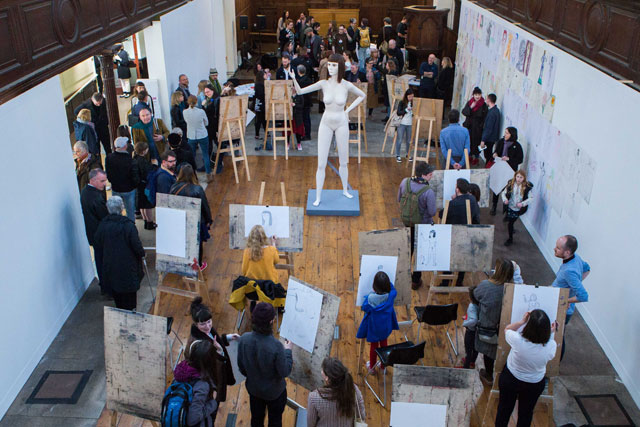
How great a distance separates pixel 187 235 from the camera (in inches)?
250

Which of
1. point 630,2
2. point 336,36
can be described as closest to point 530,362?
point 630,2

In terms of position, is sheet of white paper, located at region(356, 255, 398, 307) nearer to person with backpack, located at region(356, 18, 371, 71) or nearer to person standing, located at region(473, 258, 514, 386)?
person standing, located at region(473, 258, 514, 386)

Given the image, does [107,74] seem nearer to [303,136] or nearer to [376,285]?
[303,136]

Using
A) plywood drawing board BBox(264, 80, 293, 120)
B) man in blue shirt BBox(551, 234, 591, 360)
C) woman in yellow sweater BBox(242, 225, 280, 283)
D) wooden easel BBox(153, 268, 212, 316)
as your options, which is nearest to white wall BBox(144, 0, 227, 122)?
plywood drawing board BBox(264, 80, 293, 120)

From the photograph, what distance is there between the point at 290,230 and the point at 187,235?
1149mm

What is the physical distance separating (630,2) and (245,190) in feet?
20.9

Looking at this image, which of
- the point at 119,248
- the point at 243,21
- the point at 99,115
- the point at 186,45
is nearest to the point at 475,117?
the point at 186,45

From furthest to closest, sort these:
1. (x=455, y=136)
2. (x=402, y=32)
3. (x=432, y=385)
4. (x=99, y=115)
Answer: (x=402, y=32) → (x=99, y=115) → (x=455, y=136) → (x=432, y=385)

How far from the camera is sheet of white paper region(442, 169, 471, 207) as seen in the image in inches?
288

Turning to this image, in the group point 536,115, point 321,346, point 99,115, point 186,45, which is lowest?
point 321,346

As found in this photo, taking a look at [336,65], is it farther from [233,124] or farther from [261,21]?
[261,21]

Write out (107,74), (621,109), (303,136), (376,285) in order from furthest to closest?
(303,136)
(107,74)
(621,109)
(376,285)

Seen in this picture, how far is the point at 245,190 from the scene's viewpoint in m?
9.95

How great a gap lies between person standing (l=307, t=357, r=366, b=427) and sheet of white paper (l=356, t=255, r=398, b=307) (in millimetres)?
1703
